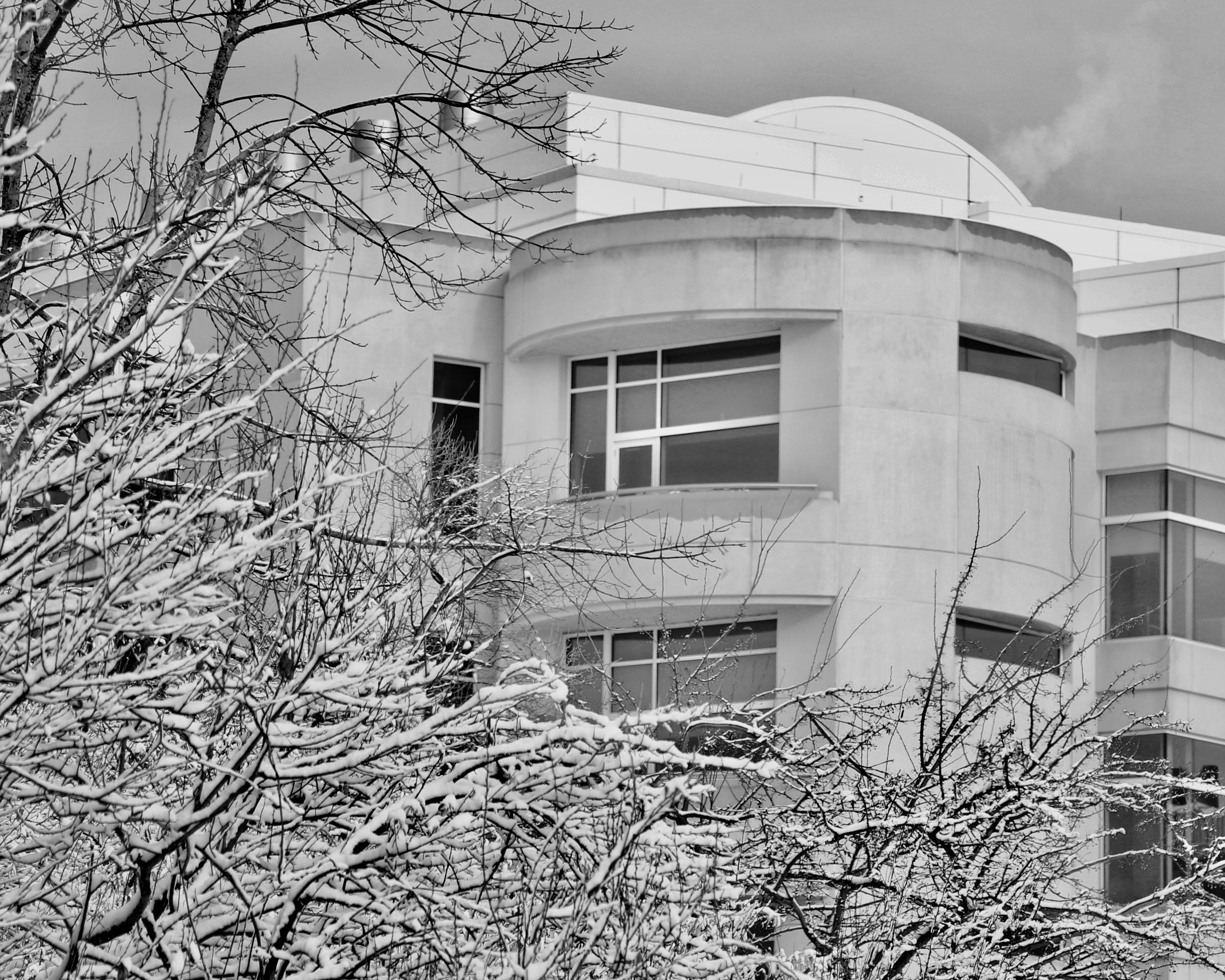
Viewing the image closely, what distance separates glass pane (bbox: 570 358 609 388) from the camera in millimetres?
27141

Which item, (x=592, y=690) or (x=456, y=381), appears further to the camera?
(x=456, y=381)

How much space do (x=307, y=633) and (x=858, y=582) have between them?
16888mm

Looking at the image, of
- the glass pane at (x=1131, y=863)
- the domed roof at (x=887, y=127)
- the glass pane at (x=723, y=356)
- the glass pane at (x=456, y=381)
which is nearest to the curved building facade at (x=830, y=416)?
the glass pane at (x=723, y=356)

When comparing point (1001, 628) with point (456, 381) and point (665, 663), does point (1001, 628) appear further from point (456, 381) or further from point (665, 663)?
point (456, 381)

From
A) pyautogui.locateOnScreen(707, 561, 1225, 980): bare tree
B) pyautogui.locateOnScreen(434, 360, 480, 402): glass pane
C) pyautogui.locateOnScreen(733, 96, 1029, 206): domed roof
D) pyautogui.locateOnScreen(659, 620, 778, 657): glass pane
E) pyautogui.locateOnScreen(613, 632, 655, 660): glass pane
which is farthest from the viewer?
pyautogui.locateOnScreen(733, 96, 1029, 206): domed roof

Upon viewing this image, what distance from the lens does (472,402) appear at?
90.9ft

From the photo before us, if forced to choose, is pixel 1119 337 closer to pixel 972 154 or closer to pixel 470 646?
pixel 972 154

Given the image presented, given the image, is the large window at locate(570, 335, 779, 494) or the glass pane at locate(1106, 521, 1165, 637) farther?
the glass pane at locate(1106, 521, 1165, 637)

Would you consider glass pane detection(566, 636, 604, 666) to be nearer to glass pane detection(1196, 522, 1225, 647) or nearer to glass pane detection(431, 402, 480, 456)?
glass pane detection(431, 402, 480, 456)

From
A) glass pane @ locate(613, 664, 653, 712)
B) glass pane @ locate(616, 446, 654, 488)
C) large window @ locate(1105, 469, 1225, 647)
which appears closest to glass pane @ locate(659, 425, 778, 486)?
glass pane @ locate(616, 446, 654, 488)

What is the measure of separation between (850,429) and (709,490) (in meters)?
1.81

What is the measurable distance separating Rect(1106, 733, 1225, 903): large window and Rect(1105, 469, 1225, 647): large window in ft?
4.70

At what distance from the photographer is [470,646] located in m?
11.5

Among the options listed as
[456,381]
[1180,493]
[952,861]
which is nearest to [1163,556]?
[1180,493]
